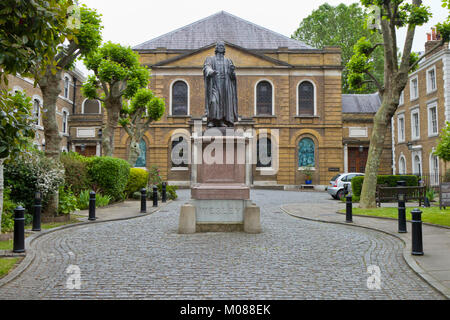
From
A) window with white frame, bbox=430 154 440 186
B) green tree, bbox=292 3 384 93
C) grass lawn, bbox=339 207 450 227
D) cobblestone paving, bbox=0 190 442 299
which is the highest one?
green tree, bbox=292 3 384 93

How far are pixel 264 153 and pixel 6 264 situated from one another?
27504mm

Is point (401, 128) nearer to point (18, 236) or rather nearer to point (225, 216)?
point (225, 216)

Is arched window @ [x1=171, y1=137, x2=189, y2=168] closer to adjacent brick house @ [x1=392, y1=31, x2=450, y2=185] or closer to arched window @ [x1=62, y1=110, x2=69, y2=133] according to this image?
arched window @ [x1=62, y1=110, x2=69, y2=133]

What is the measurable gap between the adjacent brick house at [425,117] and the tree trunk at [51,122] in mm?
21971

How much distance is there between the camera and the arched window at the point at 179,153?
1271 inches

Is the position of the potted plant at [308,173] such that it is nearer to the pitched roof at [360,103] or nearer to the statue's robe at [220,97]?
the pitched roof at [360,103]

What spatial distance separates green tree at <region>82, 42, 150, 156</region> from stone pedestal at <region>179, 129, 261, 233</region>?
35.1 feet

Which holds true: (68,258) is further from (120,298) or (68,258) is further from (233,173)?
(233,173)

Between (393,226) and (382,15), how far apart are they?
25.7 feet

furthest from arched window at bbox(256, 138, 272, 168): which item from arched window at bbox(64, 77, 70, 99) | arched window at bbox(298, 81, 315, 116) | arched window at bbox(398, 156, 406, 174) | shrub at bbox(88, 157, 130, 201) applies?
arched window at bbox(64, 77, 70, 99)

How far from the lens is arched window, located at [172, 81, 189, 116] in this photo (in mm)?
32875

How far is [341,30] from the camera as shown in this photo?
149 ft

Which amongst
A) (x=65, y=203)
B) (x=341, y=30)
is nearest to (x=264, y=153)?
(x=341, y=30)
